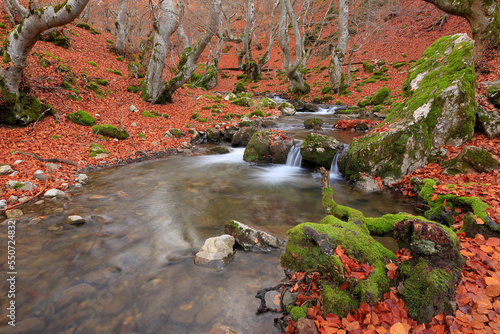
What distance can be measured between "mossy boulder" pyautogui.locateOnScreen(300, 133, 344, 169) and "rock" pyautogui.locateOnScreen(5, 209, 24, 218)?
7454 millimetres

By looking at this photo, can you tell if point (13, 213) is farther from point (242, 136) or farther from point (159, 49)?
point (159, 49)

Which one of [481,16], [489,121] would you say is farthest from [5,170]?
[481,16]

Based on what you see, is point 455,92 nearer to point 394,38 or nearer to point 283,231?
point 283,231

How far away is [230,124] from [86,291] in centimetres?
1005

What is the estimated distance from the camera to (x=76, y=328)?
265 cm

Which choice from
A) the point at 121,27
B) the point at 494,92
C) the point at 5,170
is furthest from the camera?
the point at 121,27

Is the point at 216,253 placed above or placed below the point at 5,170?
below

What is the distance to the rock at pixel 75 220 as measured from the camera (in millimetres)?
4500

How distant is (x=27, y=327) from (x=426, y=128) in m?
8.53

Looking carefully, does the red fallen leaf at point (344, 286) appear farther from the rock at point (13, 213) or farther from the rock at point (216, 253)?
the rock at point (13, 213)

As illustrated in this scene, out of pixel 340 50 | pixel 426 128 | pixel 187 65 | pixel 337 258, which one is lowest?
pixel 337 258

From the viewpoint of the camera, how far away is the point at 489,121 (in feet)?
19.5

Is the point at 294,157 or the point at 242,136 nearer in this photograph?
the point at 294,157

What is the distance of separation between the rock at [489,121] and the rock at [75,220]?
9.81 metres
